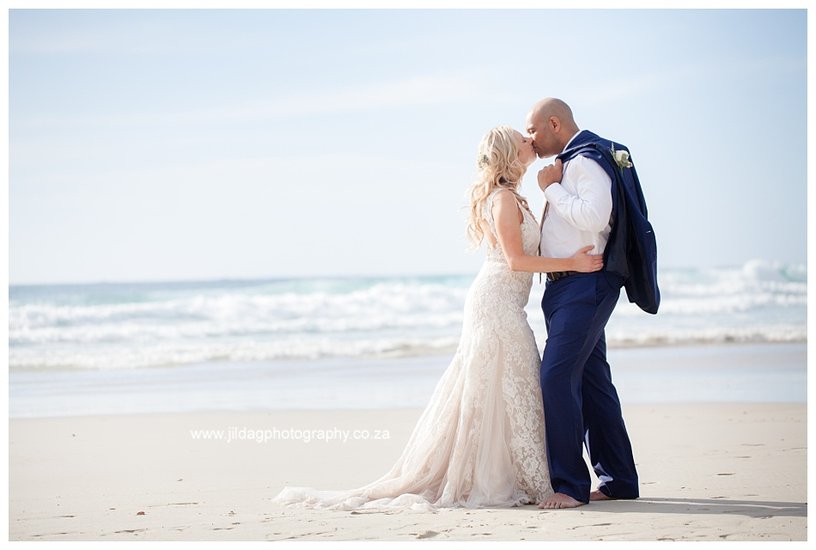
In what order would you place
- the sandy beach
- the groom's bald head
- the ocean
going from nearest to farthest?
the sandy beach < the groom's bald head < the ocean

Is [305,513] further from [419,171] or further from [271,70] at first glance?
[419,171]

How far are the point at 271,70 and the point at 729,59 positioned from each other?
9.26 meters

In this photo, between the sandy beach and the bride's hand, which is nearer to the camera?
the sandy beach

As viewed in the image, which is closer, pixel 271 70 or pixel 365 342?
pixel 365 342

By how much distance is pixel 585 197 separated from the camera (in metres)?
4.40

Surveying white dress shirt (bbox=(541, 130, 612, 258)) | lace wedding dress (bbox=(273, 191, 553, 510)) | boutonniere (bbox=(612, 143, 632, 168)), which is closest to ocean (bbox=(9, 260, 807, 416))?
lace wedding dress (bbox=(273, 191, 553, 510))

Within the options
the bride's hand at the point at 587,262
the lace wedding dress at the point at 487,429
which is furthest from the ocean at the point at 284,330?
the bride's hand at the point at 587,262

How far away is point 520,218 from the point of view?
A: 15.0 ft

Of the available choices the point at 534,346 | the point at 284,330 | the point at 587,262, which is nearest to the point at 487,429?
the point at 534,346

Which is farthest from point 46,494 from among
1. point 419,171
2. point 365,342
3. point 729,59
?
point 419,171

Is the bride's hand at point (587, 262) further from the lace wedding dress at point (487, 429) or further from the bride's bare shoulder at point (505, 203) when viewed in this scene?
the bride's bare shoulder at point (505, 203)

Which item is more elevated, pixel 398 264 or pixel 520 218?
pixel 398 264

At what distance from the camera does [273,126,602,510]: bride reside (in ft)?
14.9

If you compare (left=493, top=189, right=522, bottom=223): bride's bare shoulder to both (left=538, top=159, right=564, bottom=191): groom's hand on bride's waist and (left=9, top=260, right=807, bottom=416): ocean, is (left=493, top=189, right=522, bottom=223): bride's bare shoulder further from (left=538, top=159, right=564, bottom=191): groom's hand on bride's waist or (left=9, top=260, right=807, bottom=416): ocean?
(left=9, top=260, right=807, bottom=416): ocean
